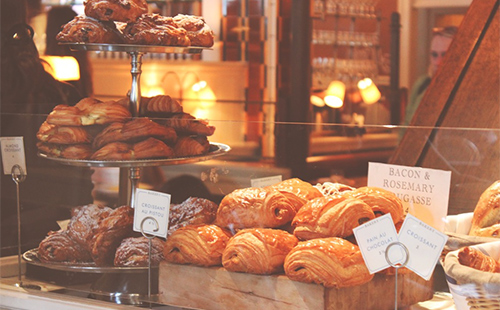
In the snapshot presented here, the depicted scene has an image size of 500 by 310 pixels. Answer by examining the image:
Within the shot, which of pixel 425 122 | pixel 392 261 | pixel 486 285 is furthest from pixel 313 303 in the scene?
pixel 425 122

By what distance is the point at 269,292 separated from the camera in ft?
4.11

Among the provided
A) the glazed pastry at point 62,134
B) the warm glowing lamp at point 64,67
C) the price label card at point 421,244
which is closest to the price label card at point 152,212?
the glazed pastry at point 62,134

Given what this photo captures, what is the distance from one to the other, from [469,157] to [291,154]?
0.41 m

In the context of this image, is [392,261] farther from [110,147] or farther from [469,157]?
[110,147]

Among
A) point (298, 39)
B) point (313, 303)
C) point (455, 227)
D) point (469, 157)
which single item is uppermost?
point (298, 39)

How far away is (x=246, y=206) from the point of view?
4.39ft

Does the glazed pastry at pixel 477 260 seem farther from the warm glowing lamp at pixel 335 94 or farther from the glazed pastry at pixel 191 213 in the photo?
the warm glowing lamp at pixel 335 94

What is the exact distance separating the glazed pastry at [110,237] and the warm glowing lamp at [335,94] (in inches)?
111

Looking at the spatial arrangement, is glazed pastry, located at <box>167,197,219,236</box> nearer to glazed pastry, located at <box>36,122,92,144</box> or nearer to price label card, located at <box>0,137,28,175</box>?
glazed pastry, located at <box>36,122,92,144</box>

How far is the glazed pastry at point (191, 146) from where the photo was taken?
5.21ft

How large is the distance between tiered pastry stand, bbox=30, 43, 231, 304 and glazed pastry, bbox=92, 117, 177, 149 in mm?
50

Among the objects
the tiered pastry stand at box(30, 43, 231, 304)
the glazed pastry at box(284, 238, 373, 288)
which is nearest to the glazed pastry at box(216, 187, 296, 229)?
the glazed pastry at box(284, 238, 373, 288)

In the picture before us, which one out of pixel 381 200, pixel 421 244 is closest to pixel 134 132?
pixel 381 200

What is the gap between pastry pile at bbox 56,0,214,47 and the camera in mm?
1686
